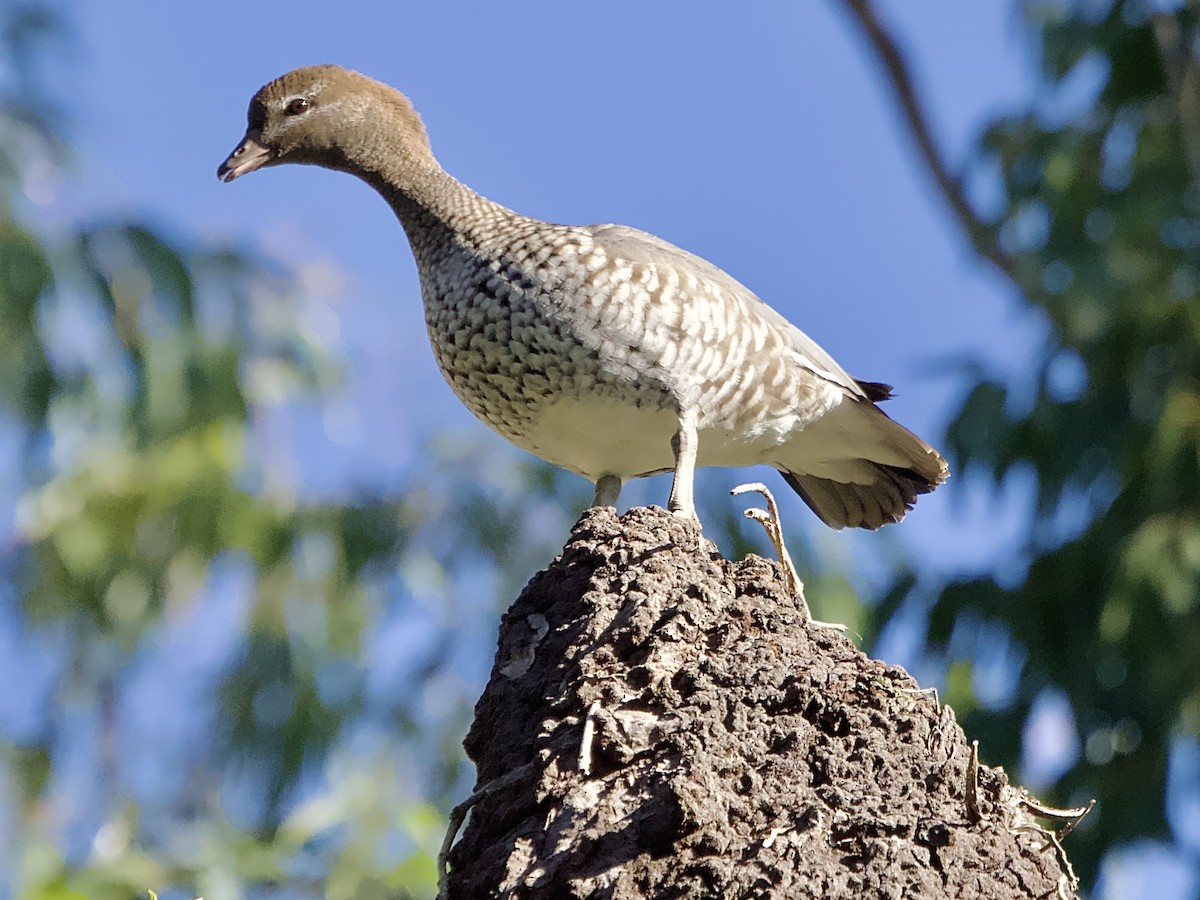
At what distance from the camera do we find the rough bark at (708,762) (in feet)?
9.19

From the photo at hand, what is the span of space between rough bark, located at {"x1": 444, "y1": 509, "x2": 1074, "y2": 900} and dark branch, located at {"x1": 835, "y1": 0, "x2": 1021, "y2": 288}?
785 centimetres

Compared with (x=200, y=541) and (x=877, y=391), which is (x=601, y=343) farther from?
(x=200, y=541)

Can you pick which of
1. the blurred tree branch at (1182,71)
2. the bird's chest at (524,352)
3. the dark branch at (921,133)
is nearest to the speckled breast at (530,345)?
the bird's chest at (524,352)

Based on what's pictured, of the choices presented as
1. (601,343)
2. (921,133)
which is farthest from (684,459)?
(921,133)

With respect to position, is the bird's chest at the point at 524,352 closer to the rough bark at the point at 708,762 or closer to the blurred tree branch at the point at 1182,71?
the rough bark at the point at 708,762

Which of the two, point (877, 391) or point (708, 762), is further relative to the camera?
point (877, 391)

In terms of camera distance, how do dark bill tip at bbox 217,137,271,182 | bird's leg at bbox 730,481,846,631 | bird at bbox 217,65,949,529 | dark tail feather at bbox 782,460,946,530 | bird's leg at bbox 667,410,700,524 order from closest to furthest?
bird's leg at bbox 730,481,846,631 < bird's leg at bbox 667,410,700,524 < bird at bbox 217,65,949,529 < dark bill tip at bbox 217,137,271,182 < dark tail feather at bbox 782,460,946,530

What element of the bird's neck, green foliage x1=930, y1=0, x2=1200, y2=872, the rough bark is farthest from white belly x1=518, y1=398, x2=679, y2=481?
green foliage x1=930, y1=0, x2=1200, y2=872

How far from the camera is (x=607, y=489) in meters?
5.05

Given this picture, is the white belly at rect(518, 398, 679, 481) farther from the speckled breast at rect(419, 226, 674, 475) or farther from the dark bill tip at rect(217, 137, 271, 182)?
the dark bill tip at rect(217, 137, 271, 182)

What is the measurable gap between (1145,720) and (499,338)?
6271mm

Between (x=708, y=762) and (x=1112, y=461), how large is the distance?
7.11 metres

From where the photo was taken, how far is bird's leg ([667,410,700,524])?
176 inches

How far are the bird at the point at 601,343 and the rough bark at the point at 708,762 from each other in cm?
91
